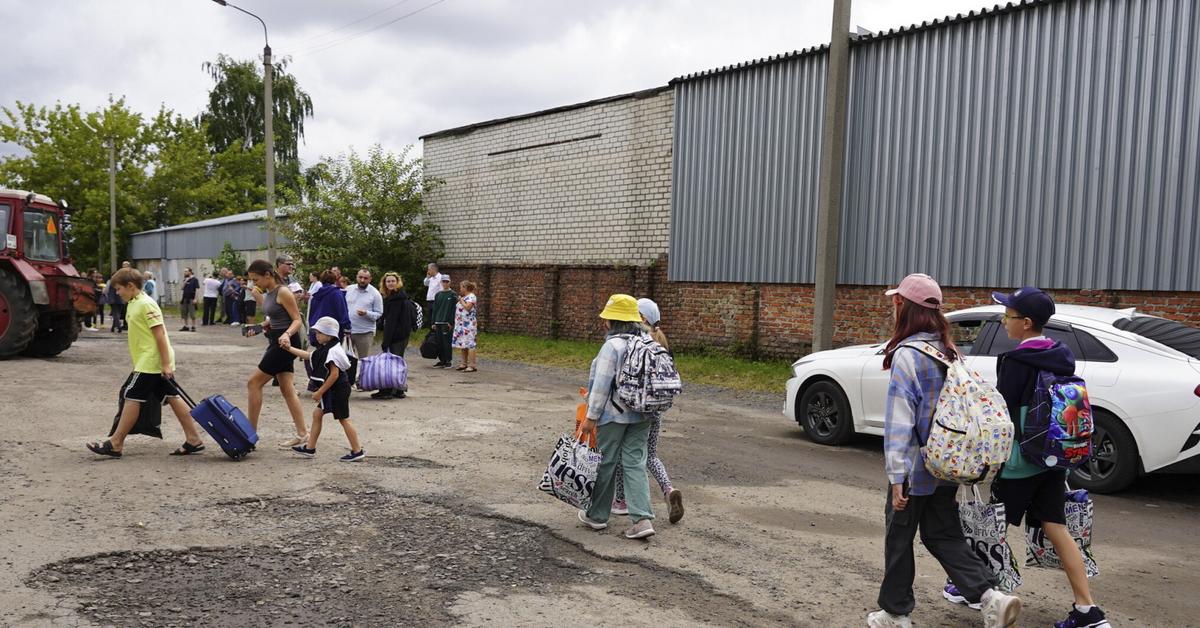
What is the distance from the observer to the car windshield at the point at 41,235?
1549cm

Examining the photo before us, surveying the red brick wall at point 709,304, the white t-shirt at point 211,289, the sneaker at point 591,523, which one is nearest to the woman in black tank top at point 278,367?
the sneaker at point 591,523

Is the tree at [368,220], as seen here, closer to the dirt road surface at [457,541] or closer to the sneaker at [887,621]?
the dirt road surface at [457,541]

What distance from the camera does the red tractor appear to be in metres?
14.8

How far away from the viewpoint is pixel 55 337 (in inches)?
645

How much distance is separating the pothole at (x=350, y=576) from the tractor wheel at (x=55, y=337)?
12341mm

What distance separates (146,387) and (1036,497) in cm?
679

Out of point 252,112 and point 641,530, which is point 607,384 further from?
point 252,112

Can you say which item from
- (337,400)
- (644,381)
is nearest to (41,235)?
(337,400)

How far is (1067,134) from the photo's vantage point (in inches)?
520

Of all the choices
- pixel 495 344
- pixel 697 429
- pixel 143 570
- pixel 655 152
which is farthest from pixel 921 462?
pixel 495 344

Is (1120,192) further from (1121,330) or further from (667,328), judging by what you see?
(667,328)

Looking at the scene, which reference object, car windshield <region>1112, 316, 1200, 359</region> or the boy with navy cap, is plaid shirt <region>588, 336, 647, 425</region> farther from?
car windshield <region>1112, 316, 1200, 359</region>

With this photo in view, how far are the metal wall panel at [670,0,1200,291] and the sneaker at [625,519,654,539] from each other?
9.70 meters

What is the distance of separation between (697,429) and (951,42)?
27.1ft
